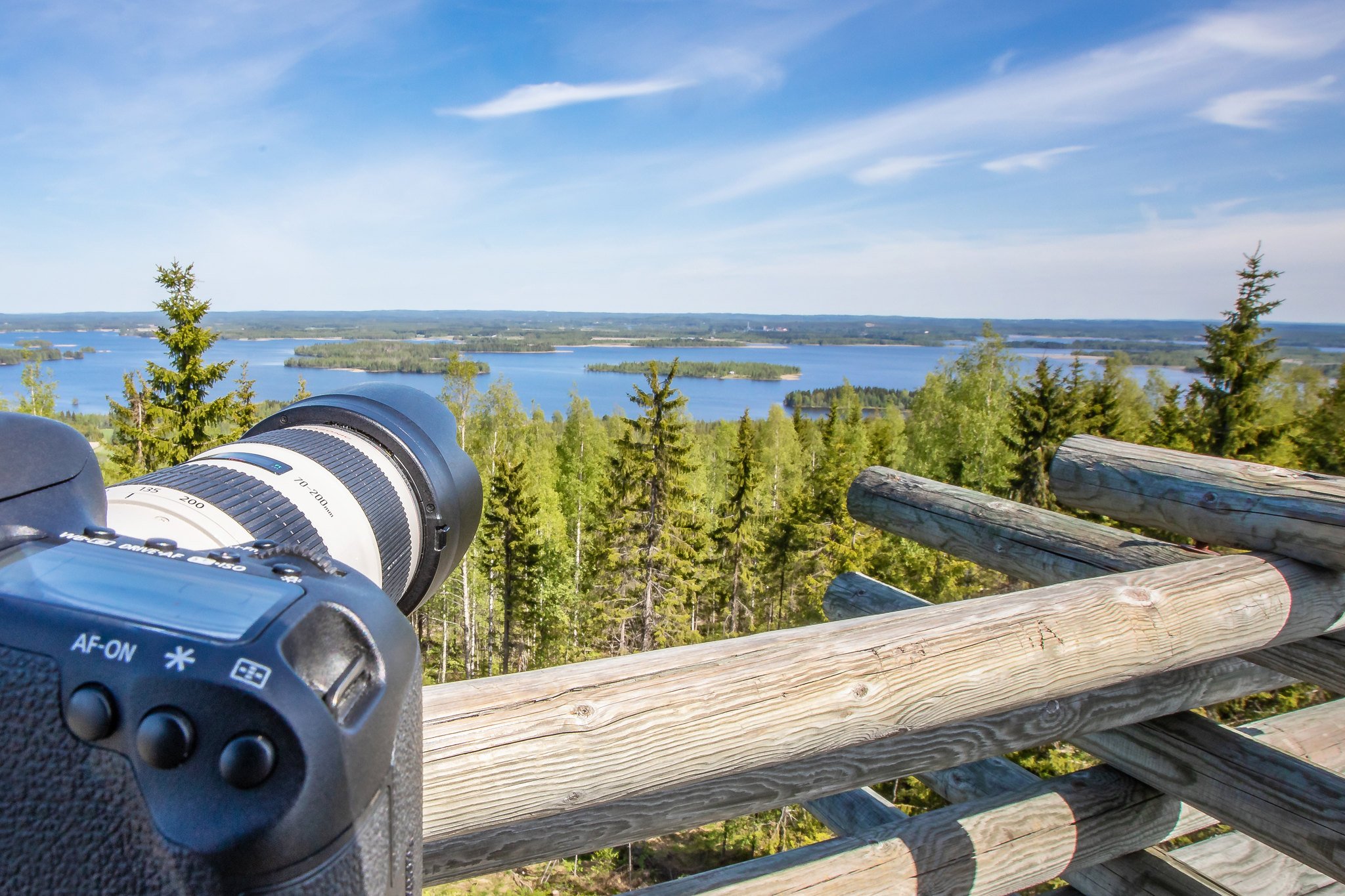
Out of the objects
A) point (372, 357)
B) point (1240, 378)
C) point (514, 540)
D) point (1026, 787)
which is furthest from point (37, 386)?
point (372, 357)

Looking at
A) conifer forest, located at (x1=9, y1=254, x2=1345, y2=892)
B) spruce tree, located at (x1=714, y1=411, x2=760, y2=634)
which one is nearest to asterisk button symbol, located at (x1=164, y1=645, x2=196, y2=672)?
conifer forest, located at (x1=9, y1=254, x2=1345, y2=892)

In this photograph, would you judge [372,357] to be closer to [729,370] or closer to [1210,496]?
[729,370]

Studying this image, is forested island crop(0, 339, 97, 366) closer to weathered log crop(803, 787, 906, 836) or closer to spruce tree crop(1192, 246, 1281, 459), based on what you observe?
weathered log crop(803, 787, 906, 836)

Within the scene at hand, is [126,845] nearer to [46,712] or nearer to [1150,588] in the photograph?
[46,712]

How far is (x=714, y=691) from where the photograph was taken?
109cm

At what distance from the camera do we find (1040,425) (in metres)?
17.5

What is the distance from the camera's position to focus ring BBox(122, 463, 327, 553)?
860 millimetres

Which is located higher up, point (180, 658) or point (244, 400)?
point (180, 658)

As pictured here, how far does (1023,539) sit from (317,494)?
194 cm

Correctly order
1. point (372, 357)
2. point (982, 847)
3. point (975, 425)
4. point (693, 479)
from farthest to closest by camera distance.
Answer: point (372, 357) → point (693, 479) → point (975, 425) → point (982, 847)

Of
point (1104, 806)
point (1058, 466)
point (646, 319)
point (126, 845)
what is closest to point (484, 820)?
point (126, 845)

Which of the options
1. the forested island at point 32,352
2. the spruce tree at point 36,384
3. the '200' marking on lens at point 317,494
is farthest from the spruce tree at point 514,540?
the '200' marking on lens at point 317,494

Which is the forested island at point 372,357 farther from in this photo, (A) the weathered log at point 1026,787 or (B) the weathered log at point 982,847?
(B) the weathered log at point 982,847

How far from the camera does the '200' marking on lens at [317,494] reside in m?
1.02
